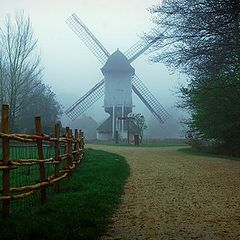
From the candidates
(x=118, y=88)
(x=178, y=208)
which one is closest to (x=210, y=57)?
(x=178, y=208)

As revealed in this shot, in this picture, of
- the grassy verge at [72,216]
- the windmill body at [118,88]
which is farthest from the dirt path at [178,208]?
the windmill body at [118,88]

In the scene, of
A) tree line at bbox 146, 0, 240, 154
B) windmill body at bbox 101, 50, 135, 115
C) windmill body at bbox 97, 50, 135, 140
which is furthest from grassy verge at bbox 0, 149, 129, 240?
windmill body at bbox 101, 50, 135, 115

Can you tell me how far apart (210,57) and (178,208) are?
808cm

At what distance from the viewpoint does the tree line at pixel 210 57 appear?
1197 cm

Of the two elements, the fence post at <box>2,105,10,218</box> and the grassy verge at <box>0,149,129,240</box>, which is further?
the fence post at <box>2,105,10,218</box>

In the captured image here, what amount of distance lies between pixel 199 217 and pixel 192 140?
76.9ft

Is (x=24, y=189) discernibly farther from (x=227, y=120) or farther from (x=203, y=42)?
(x=227, y=120)

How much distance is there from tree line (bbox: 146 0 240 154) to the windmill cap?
25.1 m

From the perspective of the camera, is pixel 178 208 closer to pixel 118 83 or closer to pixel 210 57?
pixel 210 57

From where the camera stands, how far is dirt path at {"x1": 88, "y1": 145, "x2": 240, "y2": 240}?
5.82 m

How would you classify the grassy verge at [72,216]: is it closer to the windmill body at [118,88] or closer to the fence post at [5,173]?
the fence post at [5,173]

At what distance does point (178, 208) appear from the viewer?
7.70 m

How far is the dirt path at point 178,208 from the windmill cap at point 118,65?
38.7m

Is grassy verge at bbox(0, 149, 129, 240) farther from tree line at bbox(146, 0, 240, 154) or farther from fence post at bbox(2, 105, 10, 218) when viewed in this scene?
tree line at bbox(146, 0, 240, 154)
